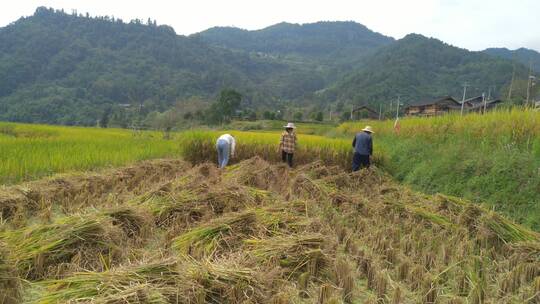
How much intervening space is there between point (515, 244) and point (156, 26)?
120790 millimetres

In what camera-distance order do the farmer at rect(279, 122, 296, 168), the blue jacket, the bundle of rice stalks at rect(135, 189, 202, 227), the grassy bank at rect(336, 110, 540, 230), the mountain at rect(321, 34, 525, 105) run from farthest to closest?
the mountain at rect(321, 34, 525, 105), the farmer at rect(279, 122, 296, 168), the blue jacket, the grassy bank at rect(336, 110, 540, 230), the bundle of rice stalks at rect(135, 189, 202, 227)

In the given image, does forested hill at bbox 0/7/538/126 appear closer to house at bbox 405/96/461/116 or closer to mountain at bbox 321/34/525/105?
mountain at bbox 321/34/525/105

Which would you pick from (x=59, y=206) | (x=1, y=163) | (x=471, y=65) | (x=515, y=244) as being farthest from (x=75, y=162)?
(x=471, y=65)

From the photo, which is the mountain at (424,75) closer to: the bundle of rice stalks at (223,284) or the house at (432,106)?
the house at (432,106)

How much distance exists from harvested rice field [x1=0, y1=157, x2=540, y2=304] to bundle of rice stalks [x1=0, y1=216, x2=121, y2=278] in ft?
0.03

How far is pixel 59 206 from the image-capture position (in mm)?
4691

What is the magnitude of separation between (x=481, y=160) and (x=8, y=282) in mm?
6963

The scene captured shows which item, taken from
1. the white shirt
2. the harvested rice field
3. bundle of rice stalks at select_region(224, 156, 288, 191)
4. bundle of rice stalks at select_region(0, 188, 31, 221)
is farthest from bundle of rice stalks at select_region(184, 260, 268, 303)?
the white shirt

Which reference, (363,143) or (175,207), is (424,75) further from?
(175,207)

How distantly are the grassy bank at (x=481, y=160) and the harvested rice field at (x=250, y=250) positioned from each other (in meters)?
1.21

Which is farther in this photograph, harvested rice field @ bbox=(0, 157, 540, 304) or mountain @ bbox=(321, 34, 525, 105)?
mountain @ bbox=(321, 34, 525, 105)

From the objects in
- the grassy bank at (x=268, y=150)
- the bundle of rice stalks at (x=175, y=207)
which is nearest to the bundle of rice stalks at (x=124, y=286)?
the bundle of rice stalks at (x=175, y=207)

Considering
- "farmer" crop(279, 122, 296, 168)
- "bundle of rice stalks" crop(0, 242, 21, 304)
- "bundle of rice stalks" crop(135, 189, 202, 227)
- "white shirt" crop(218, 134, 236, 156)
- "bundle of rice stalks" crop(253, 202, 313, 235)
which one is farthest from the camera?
"farmer" crop(279, 122, 296, 168)

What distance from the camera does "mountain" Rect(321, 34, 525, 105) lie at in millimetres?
62719
